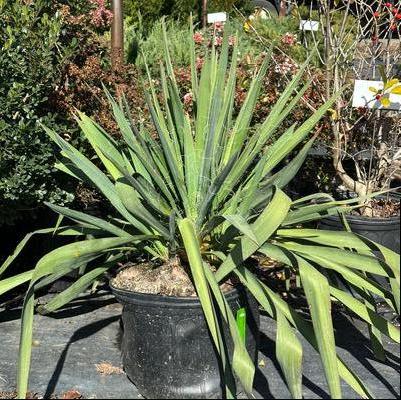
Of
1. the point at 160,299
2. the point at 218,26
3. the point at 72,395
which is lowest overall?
the point at 72,395

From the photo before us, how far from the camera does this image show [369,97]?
4.59 metres

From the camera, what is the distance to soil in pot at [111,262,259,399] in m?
3.07

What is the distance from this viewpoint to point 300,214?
3369 millimetres

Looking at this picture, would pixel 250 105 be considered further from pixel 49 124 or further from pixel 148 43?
pixel 148 43

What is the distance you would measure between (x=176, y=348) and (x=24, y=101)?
6.29 feet

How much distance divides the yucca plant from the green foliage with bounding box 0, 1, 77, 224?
1.23 ft

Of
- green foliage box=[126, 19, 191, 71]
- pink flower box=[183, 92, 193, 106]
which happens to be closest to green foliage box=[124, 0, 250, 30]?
green foliage box=[126, 19, 191, 71]

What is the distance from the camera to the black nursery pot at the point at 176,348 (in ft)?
10.1

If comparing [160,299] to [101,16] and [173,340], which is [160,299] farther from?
[101,16]

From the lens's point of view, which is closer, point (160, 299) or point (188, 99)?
point (160, 299)

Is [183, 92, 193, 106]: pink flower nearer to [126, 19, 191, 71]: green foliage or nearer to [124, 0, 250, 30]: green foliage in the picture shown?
[126, 19, 191, 71]: green foliage

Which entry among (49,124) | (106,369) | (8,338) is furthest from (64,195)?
(106,369)

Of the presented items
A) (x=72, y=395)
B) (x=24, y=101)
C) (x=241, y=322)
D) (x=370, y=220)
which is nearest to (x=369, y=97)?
(x=370, y=220)

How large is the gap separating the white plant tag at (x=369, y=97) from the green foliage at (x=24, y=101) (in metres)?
2.02
